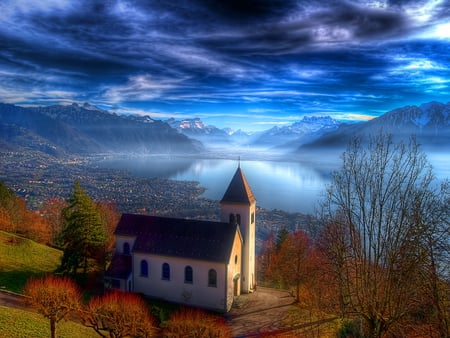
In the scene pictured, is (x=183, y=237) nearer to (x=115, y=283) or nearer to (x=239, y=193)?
(x=239, y=193)

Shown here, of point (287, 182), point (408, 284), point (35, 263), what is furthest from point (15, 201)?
point (287, 182)

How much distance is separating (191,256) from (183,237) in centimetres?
204

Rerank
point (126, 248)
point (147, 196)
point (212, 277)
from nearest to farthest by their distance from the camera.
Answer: point (212, 277) → point (126, 248) → point (147, 196)

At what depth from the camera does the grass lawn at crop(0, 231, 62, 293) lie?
27.8 m

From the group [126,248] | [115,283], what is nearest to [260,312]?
[115,283]

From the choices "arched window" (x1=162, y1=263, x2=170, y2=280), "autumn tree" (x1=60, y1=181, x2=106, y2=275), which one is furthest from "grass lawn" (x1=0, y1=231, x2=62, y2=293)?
"arched window" (x1=162, y1=263, x2=170, y2=280)

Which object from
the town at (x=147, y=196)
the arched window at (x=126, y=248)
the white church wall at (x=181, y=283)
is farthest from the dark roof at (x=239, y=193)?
the town at (x=147, y=196)

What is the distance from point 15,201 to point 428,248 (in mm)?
54920

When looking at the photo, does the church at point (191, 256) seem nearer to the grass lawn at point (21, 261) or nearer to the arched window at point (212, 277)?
the arched window at point (212, 277)

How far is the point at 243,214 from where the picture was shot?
31.5 metres

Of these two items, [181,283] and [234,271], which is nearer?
[181,283]

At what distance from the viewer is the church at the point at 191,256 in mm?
28547

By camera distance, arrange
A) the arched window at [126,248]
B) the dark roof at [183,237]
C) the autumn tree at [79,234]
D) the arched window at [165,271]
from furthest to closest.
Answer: the arched window at [126,248] < the autumn tree at [79,234] < the arched window at [165,271] < the dark roof at [183,237]

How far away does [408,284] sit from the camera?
11.2 meters
